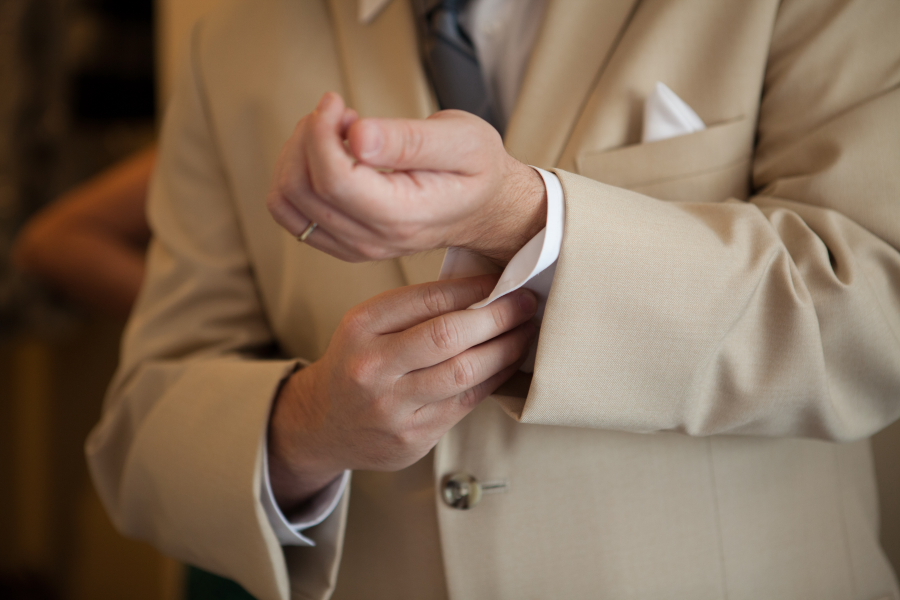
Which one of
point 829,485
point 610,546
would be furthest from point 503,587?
point 829,485

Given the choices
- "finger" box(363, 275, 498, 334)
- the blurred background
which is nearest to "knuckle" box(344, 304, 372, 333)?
"finger" box(363, 275, 498, 334)

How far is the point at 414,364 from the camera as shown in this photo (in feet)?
1.64

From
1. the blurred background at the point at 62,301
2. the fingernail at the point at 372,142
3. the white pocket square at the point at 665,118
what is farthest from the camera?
the blurred background at the point at 62,301

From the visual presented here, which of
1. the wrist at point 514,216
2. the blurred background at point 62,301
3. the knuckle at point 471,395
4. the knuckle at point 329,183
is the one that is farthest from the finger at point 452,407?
the blurred background at point 62,301

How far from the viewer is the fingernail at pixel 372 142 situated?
357mm

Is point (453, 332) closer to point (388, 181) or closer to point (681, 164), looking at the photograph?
point (388, 181)

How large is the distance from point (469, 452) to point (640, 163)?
→ 35cm

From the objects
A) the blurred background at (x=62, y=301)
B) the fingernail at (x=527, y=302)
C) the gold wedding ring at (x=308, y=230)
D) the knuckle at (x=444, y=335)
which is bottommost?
the blurred background at (x=62, y=301)

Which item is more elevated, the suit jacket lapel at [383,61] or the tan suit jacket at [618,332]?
the suit jacket lapel at [383,61]

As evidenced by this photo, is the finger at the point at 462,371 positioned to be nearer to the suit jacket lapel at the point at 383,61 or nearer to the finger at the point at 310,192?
the finger at the point at 310,192

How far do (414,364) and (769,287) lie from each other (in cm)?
31

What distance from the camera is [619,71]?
2.12ft

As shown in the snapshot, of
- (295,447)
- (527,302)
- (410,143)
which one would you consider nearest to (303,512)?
(295,447)

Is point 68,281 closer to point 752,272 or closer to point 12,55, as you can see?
point 12,55
